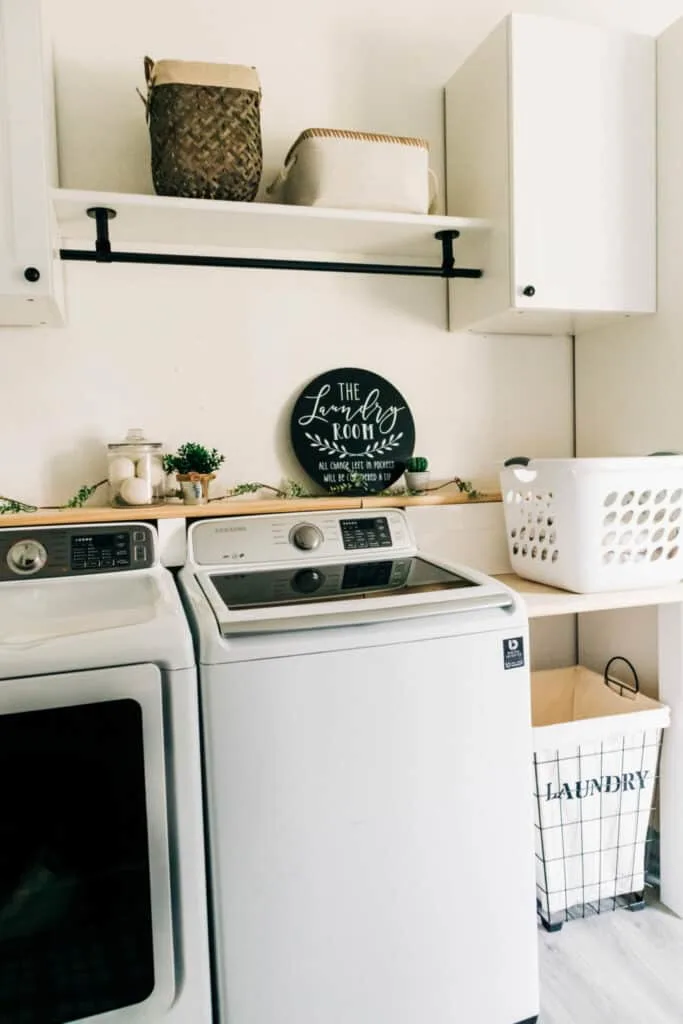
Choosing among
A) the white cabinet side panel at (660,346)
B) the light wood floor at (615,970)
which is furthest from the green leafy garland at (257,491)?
the light wood floor at (615,970)

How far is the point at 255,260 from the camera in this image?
1.92 metres

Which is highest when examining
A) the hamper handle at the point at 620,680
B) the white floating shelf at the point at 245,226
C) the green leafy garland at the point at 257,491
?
the white floating shelf at the point at 245,226

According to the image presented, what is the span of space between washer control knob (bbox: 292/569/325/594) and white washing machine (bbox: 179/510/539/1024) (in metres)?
0.04

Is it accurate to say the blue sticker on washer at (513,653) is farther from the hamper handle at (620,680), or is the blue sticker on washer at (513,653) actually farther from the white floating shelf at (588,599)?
the hamper handle at (620,680)

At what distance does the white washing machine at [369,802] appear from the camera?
125 cm

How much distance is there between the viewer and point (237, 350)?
200 cm

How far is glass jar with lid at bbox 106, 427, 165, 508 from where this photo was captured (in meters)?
1.75

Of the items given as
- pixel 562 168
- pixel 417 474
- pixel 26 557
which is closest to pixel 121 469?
pixel 26 557

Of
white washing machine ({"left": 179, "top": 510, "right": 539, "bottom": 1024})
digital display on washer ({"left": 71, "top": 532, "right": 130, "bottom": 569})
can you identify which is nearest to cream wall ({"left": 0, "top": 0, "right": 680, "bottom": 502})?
digital display on washer ({"left": 71, "top": 532, "right": 130, "bottom": 569})

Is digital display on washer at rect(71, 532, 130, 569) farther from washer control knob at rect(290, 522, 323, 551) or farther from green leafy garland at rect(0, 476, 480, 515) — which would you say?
washer control knob at rect(290, 522, 323, 551)

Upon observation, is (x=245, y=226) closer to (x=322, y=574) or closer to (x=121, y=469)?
(x=121, y=469)

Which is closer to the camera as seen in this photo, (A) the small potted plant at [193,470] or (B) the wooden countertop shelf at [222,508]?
(B) the wooden countertop shelf at [222,508]

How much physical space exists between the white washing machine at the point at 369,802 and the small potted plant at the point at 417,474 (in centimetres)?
55

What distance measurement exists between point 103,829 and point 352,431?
1.23m
